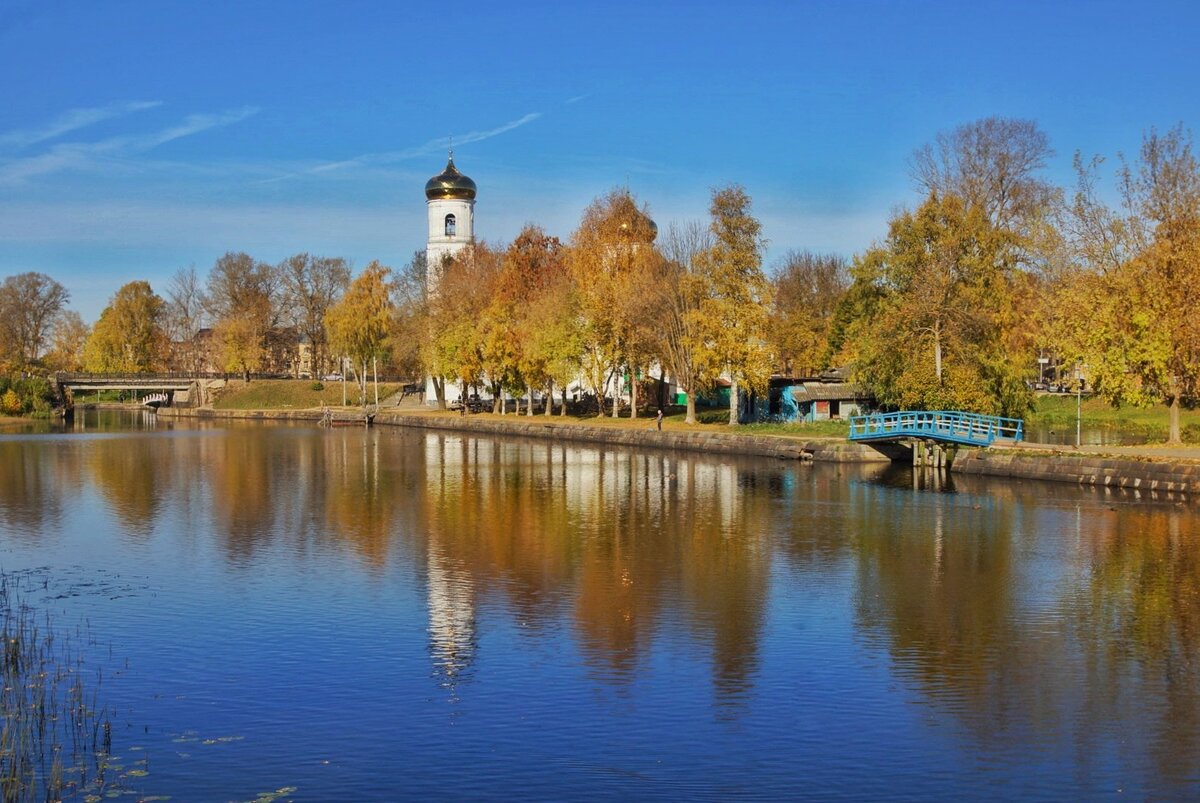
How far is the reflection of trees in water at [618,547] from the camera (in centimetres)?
1755

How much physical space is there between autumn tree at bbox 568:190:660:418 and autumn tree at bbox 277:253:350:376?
4483 cm

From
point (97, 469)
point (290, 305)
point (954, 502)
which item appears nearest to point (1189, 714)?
point (954, 502)

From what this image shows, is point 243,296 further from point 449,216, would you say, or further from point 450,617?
point 450,617

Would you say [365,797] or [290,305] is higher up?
[290,305]

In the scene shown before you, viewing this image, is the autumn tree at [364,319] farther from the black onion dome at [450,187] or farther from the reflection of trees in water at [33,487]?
the reflection of trees in water at [33,487]

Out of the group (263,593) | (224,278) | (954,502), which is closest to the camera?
(263,593)

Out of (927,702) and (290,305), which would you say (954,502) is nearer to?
(927,702)

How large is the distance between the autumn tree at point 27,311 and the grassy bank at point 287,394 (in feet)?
66.3

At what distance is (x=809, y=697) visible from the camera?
14.1 meters

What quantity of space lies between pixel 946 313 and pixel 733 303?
10.8 metres

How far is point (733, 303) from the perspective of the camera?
5341cm

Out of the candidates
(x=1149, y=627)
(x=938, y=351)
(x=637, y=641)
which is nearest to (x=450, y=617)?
(x=637, y=641)

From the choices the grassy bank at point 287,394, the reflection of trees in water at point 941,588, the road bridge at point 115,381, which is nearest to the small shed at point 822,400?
the reflection of trees in water at point 941,588

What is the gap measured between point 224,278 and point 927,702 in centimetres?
9847
